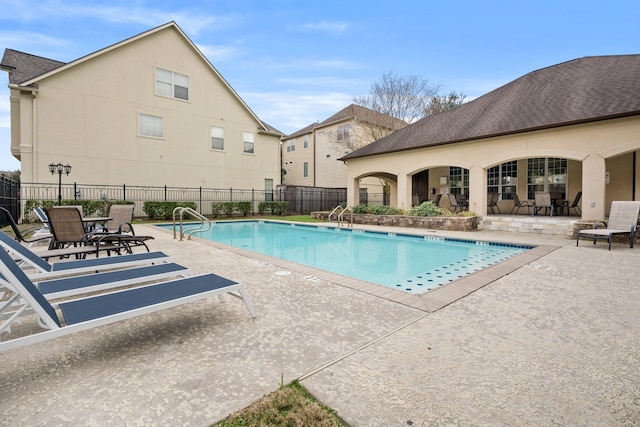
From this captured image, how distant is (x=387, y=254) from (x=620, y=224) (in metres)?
6.38

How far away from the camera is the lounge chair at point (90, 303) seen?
2088mm

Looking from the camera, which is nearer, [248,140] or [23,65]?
[23,65]

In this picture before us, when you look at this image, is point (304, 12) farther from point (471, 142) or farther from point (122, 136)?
point (122, 136)

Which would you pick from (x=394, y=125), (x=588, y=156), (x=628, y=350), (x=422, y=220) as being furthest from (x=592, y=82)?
(x=628, y=350)

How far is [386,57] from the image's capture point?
73.5 feet

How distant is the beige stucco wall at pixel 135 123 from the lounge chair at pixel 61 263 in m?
15.4

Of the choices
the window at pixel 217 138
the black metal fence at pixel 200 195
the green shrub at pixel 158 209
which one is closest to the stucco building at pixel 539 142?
the black metal fence at pixel 200 195

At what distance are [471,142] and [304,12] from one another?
1005 centimetres

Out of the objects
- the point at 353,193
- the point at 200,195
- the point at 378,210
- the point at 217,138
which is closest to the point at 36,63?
the point at 217,138

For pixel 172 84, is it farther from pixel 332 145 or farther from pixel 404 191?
pixel 404 191

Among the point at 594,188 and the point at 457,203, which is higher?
the point at 594,188

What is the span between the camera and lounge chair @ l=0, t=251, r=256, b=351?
209cm

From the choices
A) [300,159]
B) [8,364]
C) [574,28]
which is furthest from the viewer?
[300,159]

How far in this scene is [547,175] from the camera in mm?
15047
